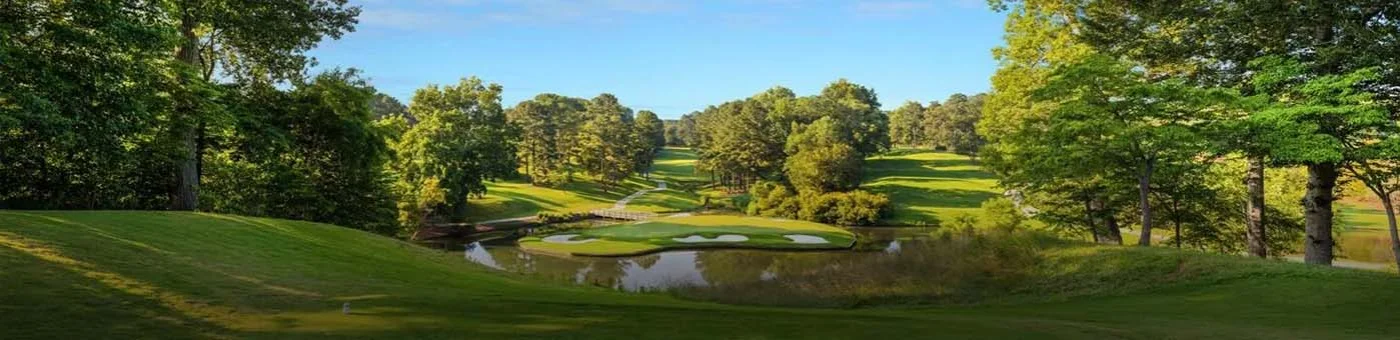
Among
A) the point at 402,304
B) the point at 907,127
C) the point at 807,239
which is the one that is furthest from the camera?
the point at 907,127

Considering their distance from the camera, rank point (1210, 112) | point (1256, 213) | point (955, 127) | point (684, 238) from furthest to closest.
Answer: point (955, 127)
point (684, 238)
point (1256, 213)
point (1210, 112)

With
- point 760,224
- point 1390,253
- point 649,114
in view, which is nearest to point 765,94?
point 649,114

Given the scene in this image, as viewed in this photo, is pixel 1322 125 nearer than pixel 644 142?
Yes

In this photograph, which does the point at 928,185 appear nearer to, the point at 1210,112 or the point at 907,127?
the point at 1210,112

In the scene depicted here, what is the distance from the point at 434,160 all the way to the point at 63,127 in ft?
159

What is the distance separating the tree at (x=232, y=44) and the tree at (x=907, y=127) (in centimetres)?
12885

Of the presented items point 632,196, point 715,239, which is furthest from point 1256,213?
point 632,196

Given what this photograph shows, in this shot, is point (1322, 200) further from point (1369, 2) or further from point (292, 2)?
point (292, 2)

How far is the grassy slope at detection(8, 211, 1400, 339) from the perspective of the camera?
7.46 m

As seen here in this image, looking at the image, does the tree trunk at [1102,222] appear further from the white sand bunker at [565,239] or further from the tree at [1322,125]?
the white sand bunker at [565,239]

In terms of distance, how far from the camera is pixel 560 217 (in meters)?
62.9

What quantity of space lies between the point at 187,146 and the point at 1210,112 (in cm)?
3087

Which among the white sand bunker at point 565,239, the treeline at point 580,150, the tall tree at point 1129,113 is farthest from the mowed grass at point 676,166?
the tall tree at point 1129,113

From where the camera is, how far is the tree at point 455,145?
2269 inches
